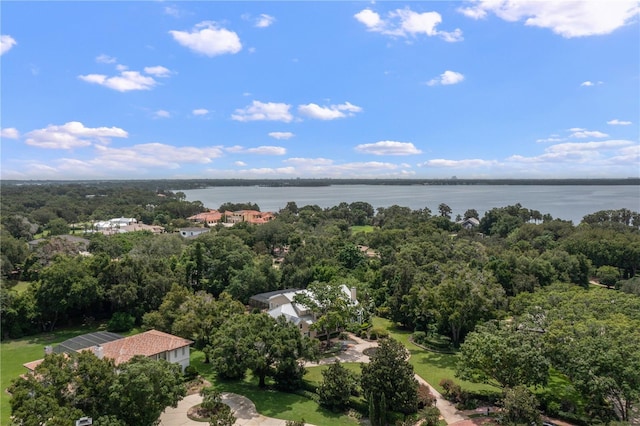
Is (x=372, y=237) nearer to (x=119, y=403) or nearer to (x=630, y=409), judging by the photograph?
(x=630, y=409)

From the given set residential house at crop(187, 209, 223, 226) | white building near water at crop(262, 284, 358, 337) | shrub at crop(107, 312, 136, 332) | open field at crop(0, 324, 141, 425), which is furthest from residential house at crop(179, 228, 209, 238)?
white building near water at crop(262, 284, 358, 337)

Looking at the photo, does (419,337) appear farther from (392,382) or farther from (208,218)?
(208,218)

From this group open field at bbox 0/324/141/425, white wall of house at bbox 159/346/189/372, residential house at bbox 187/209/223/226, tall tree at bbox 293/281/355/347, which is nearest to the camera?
open field at bbox 0/324/141/425

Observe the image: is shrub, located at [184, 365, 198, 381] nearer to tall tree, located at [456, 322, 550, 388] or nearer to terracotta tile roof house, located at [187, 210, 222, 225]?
tall tree, located at [456, 322, 550, 388]

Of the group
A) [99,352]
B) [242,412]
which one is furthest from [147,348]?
[242,412]

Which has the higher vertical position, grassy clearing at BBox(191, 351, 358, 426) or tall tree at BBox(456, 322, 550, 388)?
tall tree at BBox(456, 322, 550, 388)

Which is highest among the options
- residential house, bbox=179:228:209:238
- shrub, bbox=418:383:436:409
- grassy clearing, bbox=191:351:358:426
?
residential house, bbox=179:228:209:238
